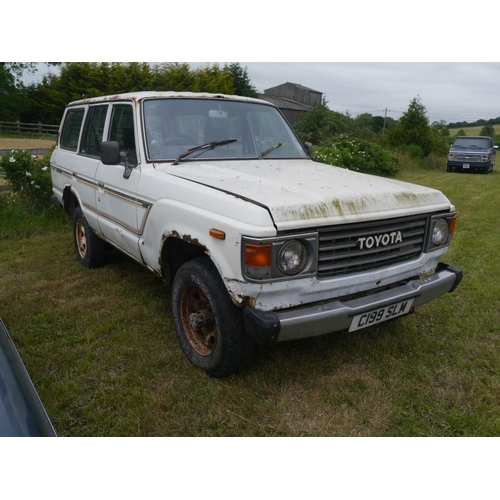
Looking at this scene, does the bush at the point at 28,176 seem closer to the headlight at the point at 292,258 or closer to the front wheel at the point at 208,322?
the front wheel at the point at 208,322

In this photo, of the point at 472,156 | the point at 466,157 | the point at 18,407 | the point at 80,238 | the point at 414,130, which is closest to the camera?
the point at 18,407

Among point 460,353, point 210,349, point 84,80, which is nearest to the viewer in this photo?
point 210,349

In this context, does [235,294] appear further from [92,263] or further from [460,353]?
[92,263]

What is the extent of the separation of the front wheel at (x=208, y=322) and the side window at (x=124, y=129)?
50.8 inches

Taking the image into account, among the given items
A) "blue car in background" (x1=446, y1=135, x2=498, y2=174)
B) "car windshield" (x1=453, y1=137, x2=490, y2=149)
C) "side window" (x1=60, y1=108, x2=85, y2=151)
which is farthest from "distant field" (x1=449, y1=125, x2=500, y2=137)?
"side window" (x1=60, y1=108, x2=85, y2=151)

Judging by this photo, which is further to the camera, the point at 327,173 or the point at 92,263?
the point at 92,263

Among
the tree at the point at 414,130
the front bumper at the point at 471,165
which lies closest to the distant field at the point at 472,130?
the tree at the point at 414,130

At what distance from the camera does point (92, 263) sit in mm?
5230

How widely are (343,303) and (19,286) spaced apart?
3567mm

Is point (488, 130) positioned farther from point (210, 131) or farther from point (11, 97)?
point (210, 131)

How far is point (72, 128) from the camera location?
5586 millimetres

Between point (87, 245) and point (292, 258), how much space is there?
327 centimetres

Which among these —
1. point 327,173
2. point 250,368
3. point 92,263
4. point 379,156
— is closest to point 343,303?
point 250,368

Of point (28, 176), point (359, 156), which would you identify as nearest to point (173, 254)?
point (28, 176)
